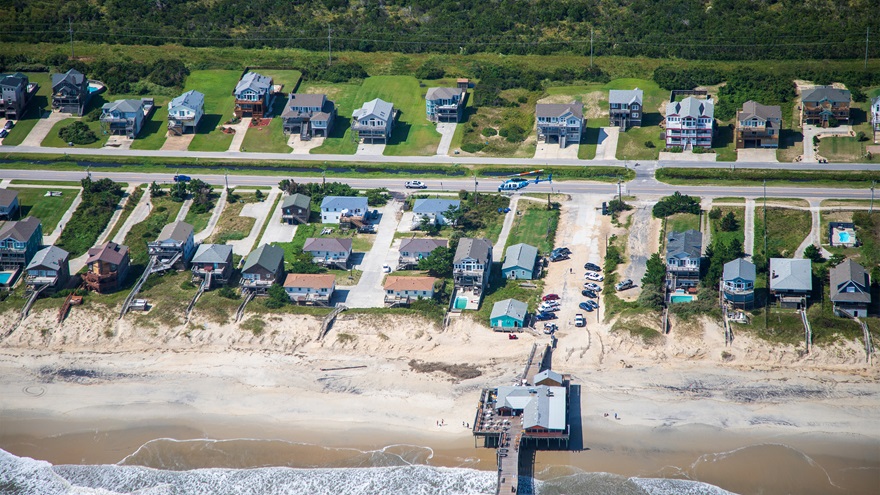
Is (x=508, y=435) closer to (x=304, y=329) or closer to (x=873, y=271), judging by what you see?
(x=304, y=329)

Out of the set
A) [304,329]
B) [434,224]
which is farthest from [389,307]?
[434,224]

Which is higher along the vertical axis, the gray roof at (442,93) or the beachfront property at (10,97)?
the beachfront property at (10,97)

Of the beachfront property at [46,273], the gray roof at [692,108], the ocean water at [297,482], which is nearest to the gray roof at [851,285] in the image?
the ocean water at [297,482]

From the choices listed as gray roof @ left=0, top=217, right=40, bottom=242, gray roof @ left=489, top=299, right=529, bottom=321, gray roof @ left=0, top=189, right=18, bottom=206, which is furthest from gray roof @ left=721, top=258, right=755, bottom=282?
gray roof @ left=0, top=189, right=18, bottom=206

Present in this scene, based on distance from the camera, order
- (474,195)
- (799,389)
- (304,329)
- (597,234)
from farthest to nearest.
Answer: (474,195)
(597,234)
(304,329)
(799,389)

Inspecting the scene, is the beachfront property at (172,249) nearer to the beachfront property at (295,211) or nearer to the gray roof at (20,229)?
the beachfront property at (295,211)

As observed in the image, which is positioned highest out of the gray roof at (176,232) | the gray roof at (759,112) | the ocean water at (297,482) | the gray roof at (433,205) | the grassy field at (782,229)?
the gray roof at (759,112)
